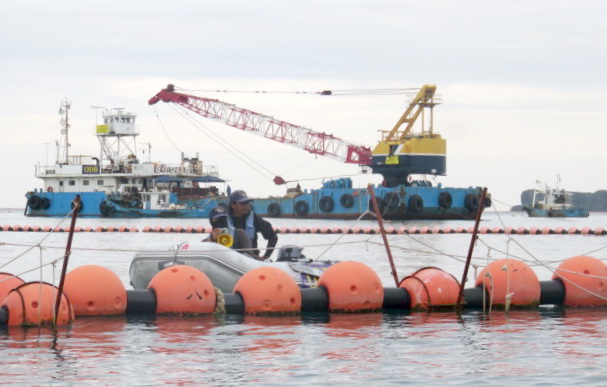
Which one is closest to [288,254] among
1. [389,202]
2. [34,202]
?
[389,202]

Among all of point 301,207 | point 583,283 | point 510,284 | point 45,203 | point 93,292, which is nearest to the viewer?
point 93,292

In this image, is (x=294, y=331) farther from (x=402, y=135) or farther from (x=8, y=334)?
(x=402, y=135)

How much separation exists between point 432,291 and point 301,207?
79.0m

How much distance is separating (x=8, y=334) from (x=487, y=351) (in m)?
6.33

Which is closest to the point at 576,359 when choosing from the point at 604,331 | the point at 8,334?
the point at 604,331

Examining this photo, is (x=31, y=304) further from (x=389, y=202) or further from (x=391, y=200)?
(x=391, y=200)

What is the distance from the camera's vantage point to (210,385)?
11844 mm

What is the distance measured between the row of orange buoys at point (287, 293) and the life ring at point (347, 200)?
241 ft

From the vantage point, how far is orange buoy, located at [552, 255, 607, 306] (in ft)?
65.2

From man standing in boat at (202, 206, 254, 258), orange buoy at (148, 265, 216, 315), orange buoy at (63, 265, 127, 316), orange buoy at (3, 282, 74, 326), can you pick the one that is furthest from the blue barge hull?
orange buoy at (3, 282, 74, 326)

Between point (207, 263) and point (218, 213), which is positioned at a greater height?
point (218, 213)

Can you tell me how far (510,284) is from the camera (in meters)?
19.3

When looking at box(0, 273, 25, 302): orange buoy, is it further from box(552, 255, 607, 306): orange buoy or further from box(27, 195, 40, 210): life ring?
box(27, 195, 40, 210): life ring

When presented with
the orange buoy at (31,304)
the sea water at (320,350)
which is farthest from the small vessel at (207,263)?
the orange buoy at (31,304)
